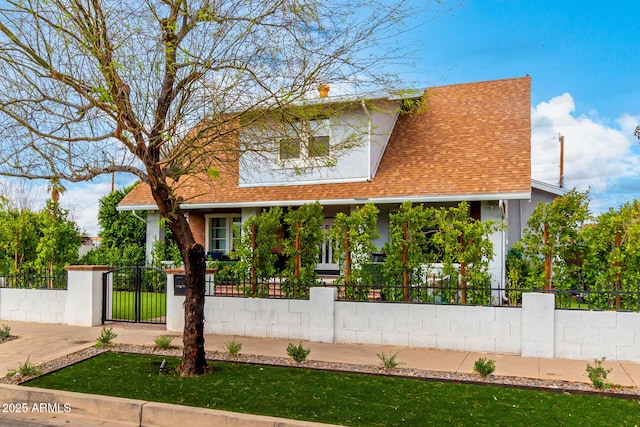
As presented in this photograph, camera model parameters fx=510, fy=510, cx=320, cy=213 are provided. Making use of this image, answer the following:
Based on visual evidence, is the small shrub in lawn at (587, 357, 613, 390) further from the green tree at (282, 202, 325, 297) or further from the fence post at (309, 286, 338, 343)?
the green tree at (282, 202, 325, 297)

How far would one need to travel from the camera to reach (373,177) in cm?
1467

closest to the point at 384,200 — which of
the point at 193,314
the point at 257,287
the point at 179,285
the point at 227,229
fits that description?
the point at 257,287

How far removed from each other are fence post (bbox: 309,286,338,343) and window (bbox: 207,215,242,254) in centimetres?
862

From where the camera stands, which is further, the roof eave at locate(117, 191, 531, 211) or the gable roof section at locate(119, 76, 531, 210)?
the gable roof section at locate(119, 76, 531, 210)

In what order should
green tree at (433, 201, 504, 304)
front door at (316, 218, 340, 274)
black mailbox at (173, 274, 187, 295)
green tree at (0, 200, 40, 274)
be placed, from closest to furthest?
1. green tree at (433, 201, 504, 304)
2. black mailbox at (173, 274, 187, 295)
3. green tree at (0, 200, 40, 274)
4. front door at (316, 218, 340, 274)

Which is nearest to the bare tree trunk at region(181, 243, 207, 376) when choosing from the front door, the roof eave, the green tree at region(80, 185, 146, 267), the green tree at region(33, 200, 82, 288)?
the green tree at region(33, 200, 82, 288)

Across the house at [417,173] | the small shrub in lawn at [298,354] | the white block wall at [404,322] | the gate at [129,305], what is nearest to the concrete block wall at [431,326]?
the white block wall at [404,322]

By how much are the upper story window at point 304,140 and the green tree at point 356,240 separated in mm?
1923

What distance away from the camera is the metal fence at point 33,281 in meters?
11.9

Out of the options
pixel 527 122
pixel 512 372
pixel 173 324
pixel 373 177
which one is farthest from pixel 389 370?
pixel 527 122

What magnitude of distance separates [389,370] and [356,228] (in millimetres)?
3206

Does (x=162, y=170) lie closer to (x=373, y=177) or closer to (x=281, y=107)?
(x=281, y=107)

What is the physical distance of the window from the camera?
17609 millimetres

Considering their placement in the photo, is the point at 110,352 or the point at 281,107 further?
the point at 110,352
